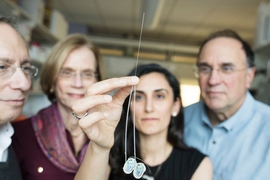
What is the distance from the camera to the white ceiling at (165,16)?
323 centimetres

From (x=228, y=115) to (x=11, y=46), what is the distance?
3.79 ft

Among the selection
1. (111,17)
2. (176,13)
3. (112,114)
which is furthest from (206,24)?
(112,114)

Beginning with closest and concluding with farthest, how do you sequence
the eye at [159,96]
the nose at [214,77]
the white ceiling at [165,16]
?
the eye at [159,96] < the nose at [214,77] < the white ceiling at [165,16]

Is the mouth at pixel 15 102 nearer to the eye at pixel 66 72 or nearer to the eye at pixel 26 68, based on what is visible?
the eye at pixel 26 68

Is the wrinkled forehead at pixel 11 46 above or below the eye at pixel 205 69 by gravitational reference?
above

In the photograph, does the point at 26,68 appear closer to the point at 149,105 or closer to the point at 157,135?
the point at 149,105

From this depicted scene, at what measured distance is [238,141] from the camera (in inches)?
54.0

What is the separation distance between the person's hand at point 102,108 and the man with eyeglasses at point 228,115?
0.72 m

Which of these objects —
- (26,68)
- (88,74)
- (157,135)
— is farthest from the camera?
(88,74)

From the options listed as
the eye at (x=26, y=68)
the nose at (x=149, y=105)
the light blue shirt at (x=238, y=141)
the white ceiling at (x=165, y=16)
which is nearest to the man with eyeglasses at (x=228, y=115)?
the light blue shirt at (x=238, y=141)

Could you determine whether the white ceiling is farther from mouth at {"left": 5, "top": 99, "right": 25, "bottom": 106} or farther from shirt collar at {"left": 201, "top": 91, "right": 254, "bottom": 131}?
mouth at {"left": 5, "top": 99, "right": 25, "bottom": 106}

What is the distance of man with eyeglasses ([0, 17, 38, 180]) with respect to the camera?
934 mm

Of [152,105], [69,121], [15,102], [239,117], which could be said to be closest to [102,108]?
[15,102]

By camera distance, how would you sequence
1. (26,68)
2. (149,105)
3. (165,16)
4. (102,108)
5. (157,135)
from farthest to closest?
1. (165,16)
2. (157,135)
3. (149,105)
4. (26,68)
5. (102,108)
